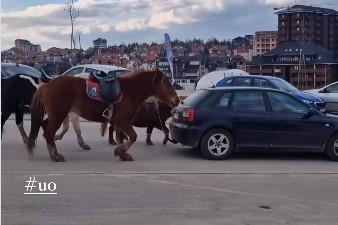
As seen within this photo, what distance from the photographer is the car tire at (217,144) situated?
1167 centimetres

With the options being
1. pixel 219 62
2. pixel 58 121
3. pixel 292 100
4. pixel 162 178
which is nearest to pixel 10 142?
pixel 58 121

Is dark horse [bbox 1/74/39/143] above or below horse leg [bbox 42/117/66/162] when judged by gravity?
above

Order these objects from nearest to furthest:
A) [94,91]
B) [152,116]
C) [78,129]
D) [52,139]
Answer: [52,139] → [94,91] → [78,129] → [152,116]

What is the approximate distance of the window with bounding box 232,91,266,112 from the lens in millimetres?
11969

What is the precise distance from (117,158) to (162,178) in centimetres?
207

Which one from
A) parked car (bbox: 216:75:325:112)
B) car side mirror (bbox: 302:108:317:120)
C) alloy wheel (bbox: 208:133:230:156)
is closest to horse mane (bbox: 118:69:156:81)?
alloy wheel (bbox: 208:133:230:156)

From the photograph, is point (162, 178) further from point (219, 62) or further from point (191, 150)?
point (219, 62)

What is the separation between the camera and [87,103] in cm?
1121

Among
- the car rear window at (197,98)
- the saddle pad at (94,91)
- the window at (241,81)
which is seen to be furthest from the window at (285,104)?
the window at (241,81)

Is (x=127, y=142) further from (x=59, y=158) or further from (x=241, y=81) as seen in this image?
(x=241, y=81)

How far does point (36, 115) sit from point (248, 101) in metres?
4.04

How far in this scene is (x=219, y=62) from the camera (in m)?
48.7

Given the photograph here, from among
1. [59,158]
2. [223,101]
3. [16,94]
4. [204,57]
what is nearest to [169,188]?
[59,158]

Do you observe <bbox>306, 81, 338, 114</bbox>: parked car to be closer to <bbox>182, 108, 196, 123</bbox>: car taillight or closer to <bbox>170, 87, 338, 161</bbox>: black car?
<bbox>170, 87, 338, 161</bbox>: black car
